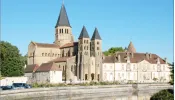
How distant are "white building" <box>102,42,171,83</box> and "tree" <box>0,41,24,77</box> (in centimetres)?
1968

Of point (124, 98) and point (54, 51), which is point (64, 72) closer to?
point (54, 51)

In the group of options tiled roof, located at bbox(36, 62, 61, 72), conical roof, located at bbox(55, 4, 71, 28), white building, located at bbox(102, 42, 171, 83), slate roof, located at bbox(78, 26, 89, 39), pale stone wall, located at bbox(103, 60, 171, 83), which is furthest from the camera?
conical roof, located at bbox(55, 4, 71, 28)

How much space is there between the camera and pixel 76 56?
73188 millimetres

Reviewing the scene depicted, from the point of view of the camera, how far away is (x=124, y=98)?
43.8 metres

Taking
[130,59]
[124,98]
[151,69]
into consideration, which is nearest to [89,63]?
[130,59]

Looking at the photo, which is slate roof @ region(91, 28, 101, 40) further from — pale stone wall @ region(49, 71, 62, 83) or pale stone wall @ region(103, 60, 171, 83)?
pale stone wall @ region(49, 71, 62, 83)

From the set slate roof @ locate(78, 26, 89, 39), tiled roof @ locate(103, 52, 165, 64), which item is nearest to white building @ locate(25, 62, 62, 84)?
slate roof @ locate(78, 26, 89, 39)

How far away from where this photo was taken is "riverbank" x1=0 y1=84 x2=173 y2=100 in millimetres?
29686

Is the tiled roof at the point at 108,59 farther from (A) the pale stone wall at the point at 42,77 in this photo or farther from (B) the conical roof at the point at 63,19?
(A) the pale stone wall at the point at 42,77

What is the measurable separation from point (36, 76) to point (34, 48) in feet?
→ 32.4

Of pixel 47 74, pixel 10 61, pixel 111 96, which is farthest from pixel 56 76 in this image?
pixel 111 96

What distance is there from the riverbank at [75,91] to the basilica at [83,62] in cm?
2120

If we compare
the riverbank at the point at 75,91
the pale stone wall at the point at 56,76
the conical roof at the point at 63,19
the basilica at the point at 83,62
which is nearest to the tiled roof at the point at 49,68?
A: the basilica at the point at 83,62

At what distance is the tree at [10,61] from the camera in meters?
58.6
